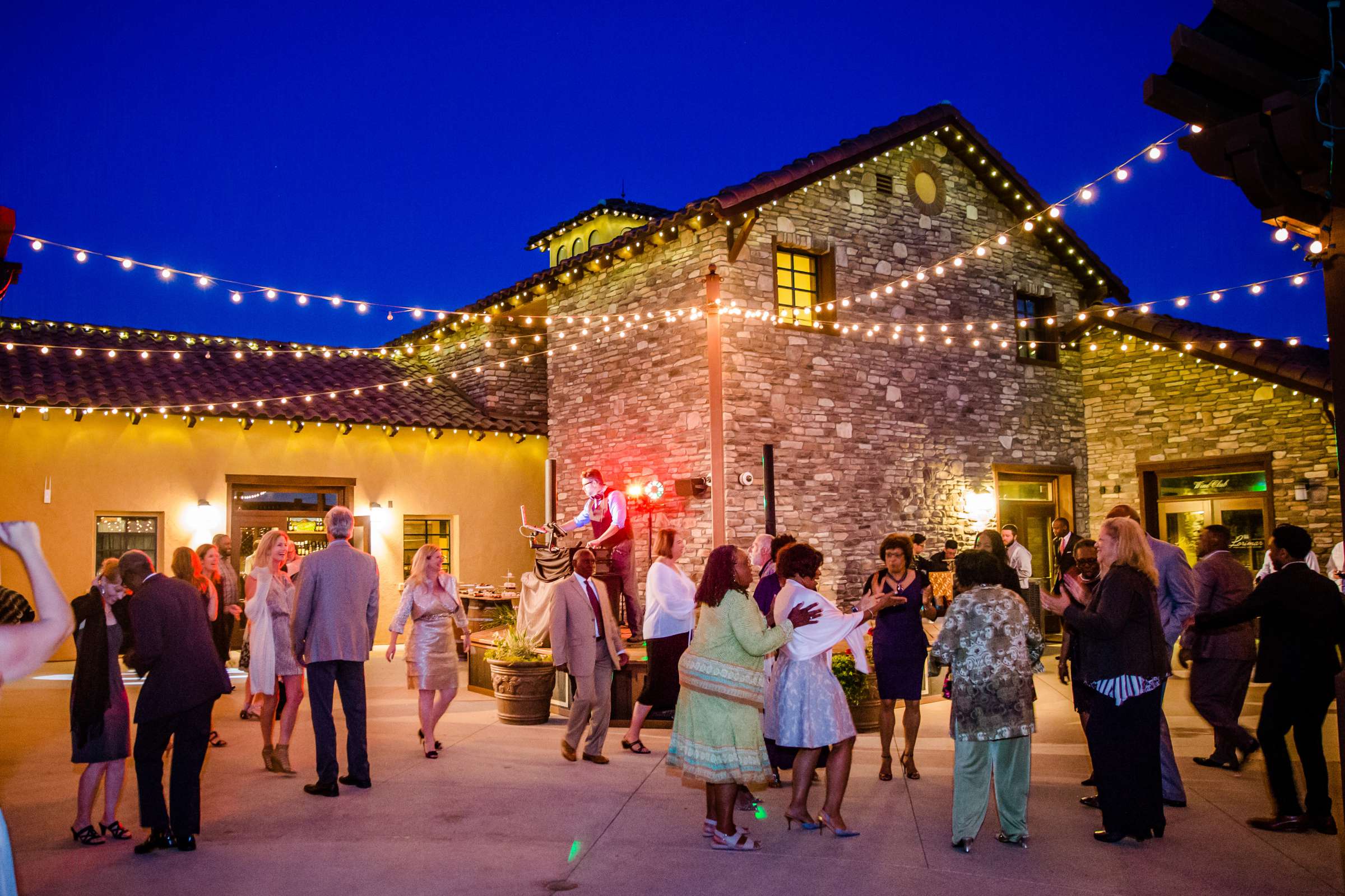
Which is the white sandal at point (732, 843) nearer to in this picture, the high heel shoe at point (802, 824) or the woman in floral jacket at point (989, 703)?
the high heel shoe at point (802, 824)

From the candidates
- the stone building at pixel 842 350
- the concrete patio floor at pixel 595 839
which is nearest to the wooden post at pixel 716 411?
the stone building at pixel 842 350

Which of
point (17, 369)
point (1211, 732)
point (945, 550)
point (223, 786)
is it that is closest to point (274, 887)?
point (223, 786)

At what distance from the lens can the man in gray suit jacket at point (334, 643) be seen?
5.86m

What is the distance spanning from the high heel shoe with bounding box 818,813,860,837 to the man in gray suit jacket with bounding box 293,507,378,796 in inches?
110

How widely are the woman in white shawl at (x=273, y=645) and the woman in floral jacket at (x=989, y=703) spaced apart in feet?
12.9

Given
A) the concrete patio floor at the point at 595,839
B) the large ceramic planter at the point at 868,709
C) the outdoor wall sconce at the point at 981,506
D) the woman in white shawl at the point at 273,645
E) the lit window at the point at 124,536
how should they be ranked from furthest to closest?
the outdoor wall sconce at the point at 981,506
the lit window at the point at 124,536
the large ceramic planter at the point at 868,709
the woman in white shawl at the point at 273,645
the concrete patio floor at the point at 595,839

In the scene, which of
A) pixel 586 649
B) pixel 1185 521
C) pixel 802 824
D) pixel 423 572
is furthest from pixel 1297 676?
pixel 1185 521

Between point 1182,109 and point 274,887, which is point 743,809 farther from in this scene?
point 1182,109

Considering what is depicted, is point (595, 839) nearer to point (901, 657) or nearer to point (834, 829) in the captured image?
point (834, 829)

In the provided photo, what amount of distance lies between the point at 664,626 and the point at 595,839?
91.3 inches

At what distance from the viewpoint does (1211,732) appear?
746 cm

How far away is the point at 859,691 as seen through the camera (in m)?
7.35

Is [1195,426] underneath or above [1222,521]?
above

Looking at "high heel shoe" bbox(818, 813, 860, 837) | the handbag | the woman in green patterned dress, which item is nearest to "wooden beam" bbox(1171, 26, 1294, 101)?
the woman in green patterned dress
